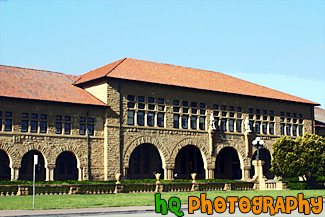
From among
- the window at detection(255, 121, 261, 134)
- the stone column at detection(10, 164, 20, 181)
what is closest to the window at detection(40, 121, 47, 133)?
the stone column at detection(10, 164, 20, 181)

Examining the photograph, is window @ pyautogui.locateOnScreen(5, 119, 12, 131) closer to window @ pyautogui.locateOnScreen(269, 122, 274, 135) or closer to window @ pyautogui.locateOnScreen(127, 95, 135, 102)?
window @ pyautogui.locateOnScreen(127, 95, 135, 102)

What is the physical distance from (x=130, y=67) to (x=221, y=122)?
35.5 feet

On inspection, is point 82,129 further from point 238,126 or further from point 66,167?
point 238,126

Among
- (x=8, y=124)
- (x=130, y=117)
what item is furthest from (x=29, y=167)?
(x=130, y=117)

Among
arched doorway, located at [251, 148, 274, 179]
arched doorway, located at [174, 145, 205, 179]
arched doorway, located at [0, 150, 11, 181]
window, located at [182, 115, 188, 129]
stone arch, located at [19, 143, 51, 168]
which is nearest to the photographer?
stone arch, located at [19, 143, 51, 168]

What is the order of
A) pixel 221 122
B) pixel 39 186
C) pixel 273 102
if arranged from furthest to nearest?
1. pixel 273 102
2. pixel 221 122
3. pixel 39 186

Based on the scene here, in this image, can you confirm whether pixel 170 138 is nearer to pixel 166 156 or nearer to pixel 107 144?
pixel 166 156

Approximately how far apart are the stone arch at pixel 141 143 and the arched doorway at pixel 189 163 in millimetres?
5196

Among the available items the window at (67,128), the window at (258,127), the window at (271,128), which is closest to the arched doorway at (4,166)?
the window at (67,128)

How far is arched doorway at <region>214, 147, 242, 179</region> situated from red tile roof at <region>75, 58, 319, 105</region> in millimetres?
6951

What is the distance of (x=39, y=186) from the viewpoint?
34.2 meters

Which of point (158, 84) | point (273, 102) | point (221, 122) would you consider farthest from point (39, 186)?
point (273, 102)

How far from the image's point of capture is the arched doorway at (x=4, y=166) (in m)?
44.4

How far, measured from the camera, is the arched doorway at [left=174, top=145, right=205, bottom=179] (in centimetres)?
5494
